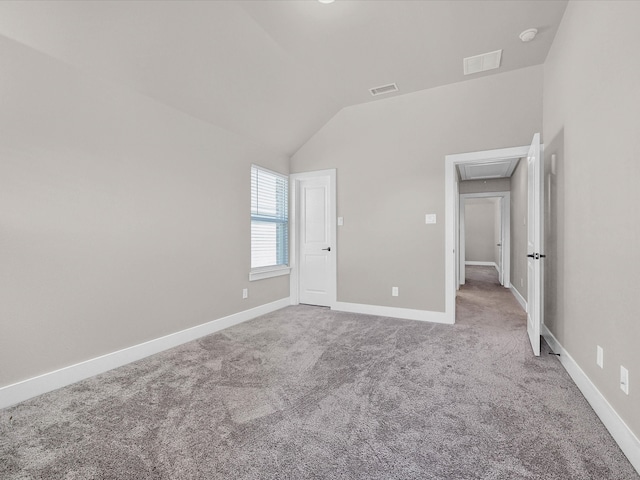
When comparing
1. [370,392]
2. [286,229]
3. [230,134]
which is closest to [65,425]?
[370,392]

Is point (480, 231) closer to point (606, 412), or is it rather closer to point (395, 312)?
point (395, 312)

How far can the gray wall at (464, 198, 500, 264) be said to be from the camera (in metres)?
11.5

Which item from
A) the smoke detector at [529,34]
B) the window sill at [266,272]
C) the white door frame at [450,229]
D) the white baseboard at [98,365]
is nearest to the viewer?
the white baseboard at [98,365]

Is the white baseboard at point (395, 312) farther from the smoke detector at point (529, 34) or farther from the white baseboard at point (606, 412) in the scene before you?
the smoke detector at point (529, 34)

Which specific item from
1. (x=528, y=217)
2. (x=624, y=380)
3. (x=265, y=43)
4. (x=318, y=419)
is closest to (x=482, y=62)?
(x=528, y=217)

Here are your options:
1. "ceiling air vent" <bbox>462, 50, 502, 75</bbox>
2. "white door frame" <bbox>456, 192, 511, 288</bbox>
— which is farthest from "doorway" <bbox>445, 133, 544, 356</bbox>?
"white door frame" <bbox>456, 192, 511, 288</bbox>

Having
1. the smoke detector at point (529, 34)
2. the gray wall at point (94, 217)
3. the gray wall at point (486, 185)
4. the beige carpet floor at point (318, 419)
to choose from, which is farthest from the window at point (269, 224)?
the gray wall at point (486, 185)

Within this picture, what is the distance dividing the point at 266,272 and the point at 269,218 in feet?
2.59

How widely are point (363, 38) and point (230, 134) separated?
71.6 inches

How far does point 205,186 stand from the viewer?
346 centimetres

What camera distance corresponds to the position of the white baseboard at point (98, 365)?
205 centimetres

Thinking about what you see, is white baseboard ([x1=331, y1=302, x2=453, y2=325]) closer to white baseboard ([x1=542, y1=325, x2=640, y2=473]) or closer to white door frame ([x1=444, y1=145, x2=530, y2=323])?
white door frame ([x1=444, y1=145, x2=530, y2=323])

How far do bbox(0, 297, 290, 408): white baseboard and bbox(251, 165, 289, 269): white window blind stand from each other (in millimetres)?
1037

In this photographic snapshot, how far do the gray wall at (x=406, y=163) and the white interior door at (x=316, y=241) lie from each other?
0.53 feet
